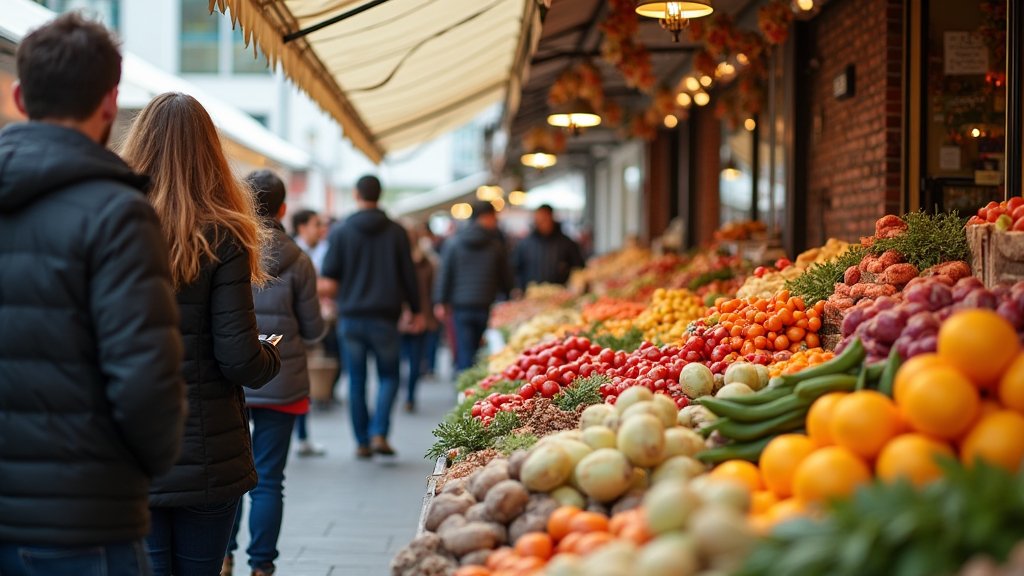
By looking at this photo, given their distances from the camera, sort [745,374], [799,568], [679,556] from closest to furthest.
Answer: [799,568] < [679,556] < [745,374]

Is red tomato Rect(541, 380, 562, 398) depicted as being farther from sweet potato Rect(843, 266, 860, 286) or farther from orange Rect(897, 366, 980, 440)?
orange Rect(897, 366, 980, 440)

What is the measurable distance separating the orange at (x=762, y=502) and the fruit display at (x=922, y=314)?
0.62m

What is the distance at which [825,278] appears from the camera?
17.3 feet

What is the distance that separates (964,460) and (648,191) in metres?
16.4

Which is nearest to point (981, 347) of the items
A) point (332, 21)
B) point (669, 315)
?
point (669, 315)

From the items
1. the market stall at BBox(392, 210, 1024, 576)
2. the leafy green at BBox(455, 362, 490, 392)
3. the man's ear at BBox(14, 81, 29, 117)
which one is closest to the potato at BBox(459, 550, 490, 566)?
the market stall at BBox(392, 210, 1024, 576)

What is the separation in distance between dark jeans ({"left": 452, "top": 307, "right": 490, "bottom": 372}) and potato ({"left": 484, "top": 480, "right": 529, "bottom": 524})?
9.31 meters

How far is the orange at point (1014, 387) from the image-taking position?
2.37 meters

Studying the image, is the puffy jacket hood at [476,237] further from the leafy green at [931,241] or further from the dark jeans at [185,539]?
the dark jeans at [185,539]

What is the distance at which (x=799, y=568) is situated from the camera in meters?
1.89

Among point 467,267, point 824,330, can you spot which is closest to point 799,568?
point 824,330

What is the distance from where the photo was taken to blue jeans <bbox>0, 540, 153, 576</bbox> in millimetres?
2592

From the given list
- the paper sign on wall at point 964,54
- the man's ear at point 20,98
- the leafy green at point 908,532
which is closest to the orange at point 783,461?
the leafy green at point 908,532

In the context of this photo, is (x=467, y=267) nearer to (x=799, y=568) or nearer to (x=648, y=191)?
(x=648, y=191)
